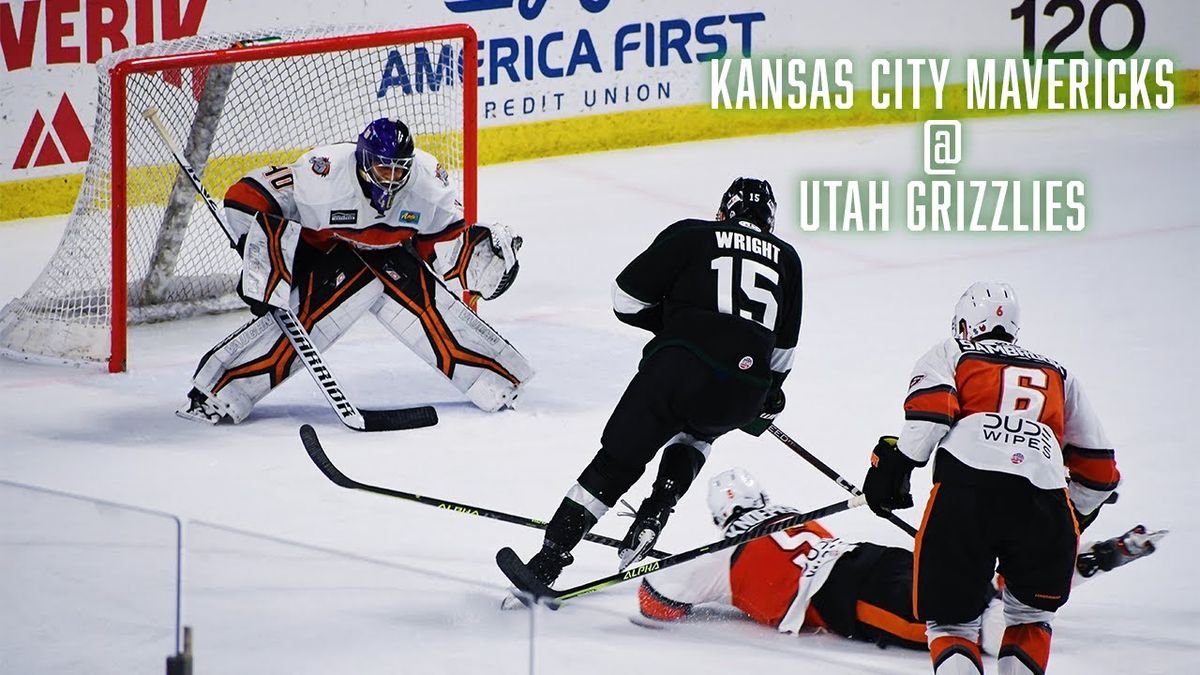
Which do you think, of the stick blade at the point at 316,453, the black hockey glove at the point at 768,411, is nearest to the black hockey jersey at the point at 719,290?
the black hockey glove at the point at 768,411

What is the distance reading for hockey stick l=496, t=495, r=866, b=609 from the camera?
3.96 metres

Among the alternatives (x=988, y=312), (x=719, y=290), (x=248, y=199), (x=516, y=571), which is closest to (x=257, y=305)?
(x=248, y=199)

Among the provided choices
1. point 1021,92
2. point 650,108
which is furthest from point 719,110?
point 1021,92

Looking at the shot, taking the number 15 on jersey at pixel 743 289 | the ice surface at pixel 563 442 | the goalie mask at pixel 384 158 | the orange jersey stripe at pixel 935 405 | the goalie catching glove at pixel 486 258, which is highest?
the goalie mask at pixel 384 158

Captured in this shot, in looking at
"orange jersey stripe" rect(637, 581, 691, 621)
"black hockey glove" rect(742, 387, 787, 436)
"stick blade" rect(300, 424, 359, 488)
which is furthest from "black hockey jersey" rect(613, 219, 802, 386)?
"stick blade" rect(300, 424, 359, 488)

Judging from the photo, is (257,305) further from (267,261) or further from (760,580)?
(760,580)

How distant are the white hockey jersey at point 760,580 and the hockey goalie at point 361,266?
165cm

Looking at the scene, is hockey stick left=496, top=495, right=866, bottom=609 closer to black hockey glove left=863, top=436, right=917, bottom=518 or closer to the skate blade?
black hockey glove left=863, top=436, right=917, bottom=518

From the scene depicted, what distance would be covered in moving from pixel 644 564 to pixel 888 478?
645 mm

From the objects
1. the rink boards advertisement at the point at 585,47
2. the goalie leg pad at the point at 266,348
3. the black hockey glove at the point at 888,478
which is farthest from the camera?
the rink boards advertisement at the point at 585,47

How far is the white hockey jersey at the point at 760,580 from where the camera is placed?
4012mm

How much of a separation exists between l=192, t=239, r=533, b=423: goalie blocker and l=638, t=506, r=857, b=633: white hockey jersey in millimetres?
1698

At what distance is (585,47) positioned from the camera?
336 inches

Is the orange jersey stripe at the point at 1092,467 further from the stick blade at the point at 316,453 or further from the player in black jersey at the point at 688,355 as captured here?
the stick blade at the point at 316,453
